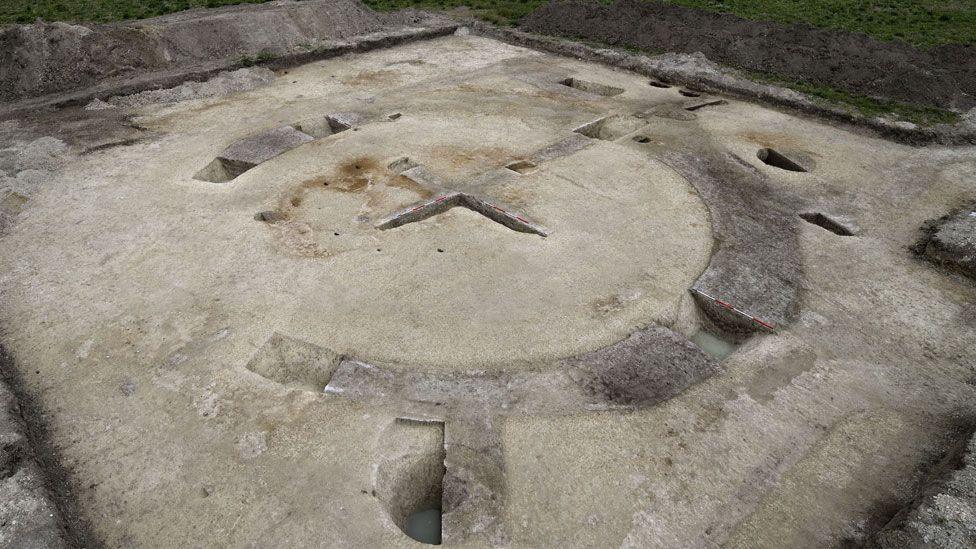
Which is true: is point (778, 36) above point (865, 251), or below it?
above

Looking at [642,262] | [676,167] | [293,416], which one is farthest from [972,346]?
[293,416]

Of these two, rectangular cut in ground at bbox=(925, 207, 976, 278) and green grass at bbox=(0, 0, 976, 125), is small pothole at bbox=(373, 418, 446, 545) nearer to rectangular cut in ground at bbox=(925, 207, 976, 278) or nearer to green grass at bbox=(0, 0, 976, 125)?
rectangular cut in ground at bbox=(925, 207, 976, 278)

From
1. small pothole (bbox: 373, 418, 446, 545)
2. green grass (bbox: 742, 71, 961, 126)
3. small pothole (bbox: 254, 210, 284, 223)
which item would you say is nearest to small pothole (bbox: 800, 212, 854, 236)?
green grass (bbox: 742, 71, 961, 126)

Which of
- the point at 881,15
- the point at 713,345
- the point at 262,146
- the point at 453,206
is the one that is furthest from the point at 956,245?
the point at 881,15

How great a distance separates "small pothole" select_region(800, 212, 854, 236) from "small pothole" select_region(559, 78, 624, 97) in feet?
21.4

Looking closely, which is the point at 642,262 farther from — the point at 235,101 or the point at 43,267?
the point at 235,101

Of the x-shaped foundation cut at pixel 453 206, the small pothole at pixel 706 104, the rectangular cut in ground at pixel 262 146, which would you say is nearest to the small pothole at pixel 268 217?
the x-shaped foundation cut at pixel 453 206

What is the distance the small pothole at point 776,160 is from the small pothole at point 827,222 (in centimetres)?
201

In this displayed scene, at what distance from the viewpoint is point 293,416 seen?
588cm

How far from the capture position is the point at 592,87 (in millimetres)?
15047

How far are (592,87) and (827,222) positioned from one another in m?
7.45

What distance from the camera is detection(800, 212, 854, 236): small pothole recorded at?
→ 912cm

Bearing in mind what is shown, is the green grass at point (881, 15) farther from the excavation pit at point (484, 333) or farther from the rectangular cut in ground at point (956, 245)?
the rectangular cut in ground at point (956, 245)

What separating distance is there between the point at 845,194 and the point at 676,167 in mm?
2818
